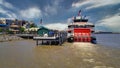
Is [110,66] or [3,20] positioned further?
[3,20]

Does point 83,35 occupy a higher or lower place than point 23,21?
lower

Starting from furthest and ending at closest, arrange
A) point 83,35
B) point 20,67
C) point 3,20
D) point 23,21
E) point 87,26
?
1. point 23,21
2. point 3,20
3. point 87,26
4. point 83,35
5. point 20,67

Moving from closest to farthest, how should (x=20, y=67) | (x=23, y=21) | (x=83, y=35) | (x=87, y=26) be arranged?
(x=20, y=67)
(x=83, y=35)
(x=87, y=26)
(x=23, y=21)

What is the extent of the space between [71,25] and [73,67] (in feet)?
90.1

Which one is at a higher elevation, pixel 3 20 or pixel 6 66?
pixel 3 20

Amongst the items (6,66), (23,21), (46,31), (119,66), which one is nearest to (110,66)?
(119,66)

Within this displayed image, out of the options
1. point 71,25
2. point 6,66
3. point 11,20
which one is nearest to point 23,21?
point 11,20

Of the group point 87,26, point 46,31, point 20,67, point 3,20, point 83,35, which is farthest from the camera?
point 3,20

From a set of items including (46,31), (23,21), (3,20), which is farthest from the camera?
(23,21)

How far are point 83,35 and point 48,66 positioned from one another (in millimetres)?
24351

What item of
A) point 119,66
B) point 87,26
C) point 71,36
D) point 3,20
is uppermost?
point 3,20

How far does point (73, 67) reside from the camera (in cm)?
1206

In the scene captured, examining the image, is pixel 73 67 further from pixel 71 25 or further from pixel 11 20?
pixel 11 20

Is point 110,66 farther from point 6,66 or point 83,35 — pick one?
point 83,35
